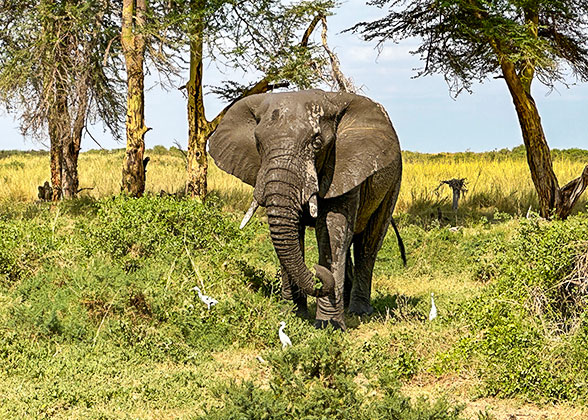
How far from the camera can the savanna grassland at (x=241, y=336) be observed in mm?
5016

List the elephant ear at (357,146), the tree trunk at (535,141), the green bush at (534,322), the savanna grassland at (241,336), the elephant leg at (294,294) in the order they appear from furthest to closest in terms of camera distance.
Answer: the tree trunk at (535,141), the elephant leg at (294,294), the elephant ear at (357,146), the green bush at (534,322), the savanna grassland at (241,336)

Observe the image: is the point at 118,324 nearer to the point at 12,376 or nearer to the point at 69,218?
the point at 12,376

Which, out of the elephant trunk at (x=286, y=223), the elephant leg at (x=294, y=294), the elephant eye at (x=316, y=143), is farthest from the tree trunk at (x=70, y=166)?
the elephant trunk at (x=286, y=223)

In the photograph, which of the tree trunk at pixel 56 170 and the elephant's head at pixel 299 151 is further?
the tree trunk at pixel 56 170

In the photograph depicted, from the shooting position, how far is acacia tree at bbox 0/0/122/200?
49.9 feet

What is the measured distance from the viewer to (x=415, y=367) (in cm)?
608

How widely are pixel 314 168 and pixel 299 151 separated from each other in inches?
8.5

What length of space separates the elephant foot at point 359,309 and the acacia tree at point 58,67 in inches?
345

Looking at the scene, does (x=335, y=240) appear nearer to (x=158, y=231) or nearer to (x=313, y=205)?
(x=313, y=205)

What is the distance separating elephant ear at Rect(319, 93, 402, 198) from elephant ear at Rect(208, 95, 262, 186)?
2.47ft

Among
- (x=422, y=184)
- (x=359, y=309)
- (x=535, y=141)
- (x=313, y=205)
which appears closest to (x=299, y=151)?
(x=313, y=205)

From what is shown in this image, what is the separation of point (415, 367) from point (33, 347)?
126 inches

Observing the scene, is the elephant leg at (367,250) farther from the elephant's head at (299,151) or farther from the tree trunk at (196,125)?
the tree trunk at (196,125)

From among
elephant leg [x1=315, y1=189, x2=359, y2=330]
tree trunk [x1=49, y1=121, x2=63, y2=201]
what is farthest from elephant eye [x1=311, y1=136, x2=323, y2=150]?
tree trunk [x1=49, y1=121, x2=63, y2=201]
